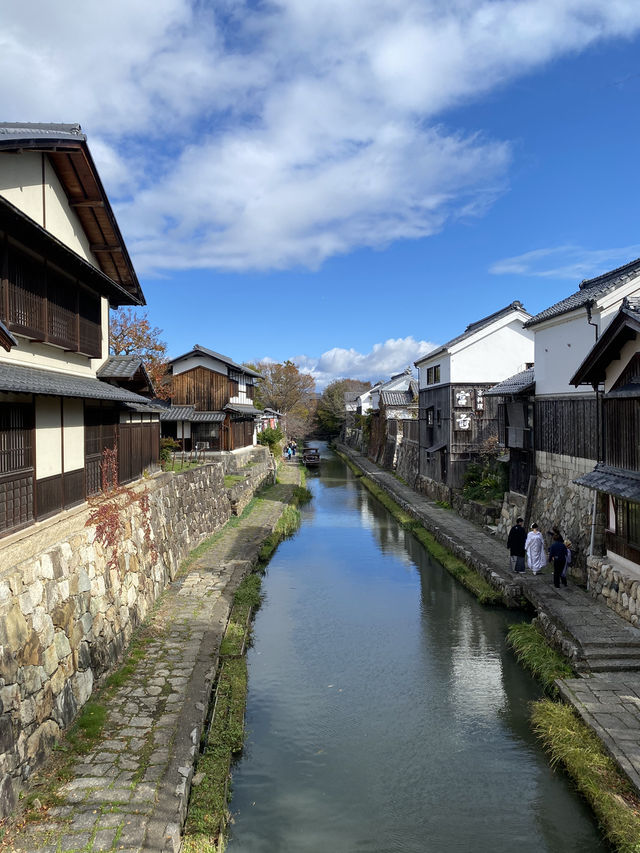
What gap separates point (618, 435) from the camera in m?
12.6

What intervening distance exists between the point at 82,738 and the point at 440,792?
519 centimetres

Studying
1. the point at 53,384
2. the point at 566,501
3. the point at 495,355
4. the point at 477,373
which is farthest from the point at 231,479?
the point at 53,384

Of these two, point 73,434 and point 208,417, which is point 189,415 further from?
point 73,434

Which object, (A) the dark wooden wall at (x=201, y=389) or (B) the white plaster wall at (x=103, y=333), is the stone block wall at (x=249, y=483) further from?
(B) the white plaster wall at (x=103, y=333)

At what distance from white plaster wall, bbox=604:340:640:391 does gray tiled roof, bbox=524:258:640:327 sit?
2.12 meters

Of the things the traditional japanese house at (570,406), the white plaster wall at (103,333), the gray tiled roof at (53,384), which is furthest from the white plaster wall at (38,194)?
the traditional japanese house at (570,406)

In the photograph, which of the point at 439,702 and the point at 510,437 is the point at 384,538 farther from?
the point at 439,702

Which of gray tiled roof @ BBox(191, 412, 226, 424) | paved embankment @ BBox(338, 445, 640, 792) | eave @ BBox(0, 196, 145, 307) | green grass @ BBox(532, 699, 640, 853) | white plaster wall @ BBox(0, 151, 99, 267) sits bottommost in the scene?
green grass @ BBox(532, 699, 640, 853)

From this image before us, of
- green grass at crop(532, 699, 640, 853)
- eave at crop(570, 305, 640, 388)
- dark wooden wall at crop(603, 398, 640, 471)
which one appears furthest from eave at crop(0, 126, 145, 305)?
green grass at crop(532, 699, 640, 853)

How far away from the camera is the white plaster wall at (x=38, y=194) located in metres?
10.1

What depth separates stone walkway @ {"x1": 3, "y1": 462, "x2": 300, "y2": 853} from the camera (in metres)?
6.09

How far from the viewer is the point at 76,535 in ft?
30.9

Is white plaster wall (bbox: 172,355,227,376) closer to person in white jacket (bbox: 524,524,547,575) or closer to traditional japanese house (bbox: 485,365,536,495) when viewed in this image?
traditional japanese house (bbox: 485,365,536,495)

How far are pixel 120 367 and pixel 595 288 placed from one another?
45.3 feet
